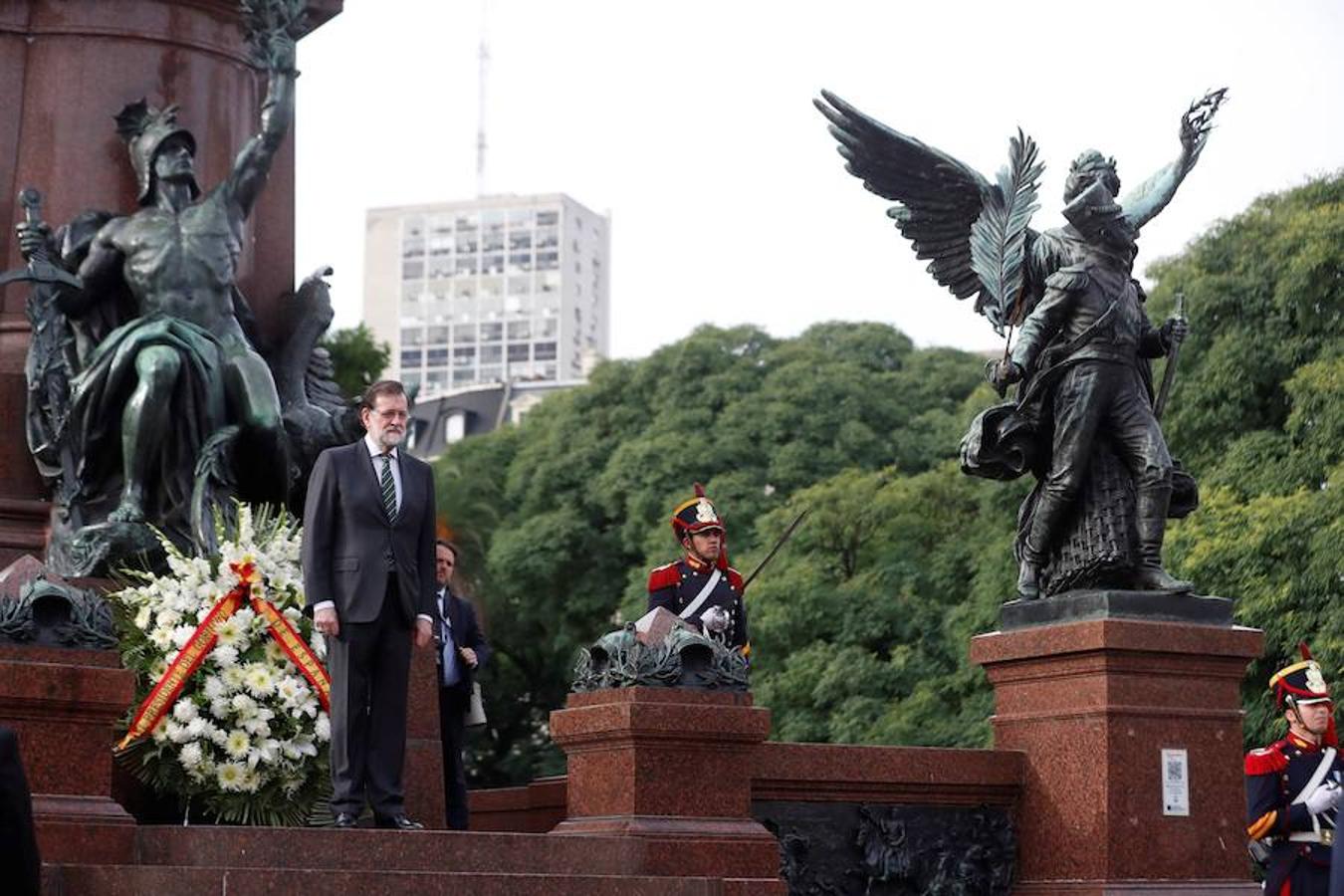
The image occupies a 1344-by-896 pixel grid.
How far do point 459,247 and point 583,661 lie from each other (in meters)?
143

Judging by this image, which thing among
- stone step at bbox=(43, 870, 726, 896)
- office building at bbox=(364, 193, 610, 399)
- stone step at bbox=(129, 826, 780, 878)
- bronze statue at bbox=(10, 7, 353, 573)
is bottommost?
stone step at bbox=(43, 870, 726, 896)

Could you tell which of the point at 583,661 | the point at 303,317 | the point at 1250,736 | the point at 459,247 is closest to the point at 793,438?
the point at 1250,736

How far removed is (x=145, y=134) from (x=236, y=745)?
424 centimetres

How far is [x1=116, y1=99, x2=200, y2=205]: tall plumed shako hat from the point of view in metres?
14.4

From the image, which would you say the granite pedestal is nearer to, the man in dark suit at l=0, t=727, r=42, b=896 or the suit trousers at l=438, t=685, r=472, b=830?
the suit trousers at l=438, t=685, r=472, b=830

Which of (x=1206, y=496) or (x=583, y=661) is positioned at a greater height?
(x=1206, y=496)

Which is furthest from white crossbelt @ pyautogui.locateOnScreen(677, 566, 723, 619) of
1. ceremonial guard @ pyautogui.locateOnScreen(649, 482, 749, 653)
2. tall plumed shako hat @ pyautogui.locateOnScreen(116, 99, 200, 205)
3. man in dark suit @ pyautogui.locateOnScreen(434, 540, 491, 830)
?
tall plumed shako hat @ pyautogui.locateOnScreen(116, 99, 200, 205)

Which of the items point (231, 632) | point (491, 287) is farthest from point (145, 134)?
point (491, 287)

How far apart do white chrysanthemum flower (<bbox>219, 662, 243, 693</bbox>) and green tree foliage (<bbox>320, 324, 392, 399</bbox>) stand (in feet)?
82.6

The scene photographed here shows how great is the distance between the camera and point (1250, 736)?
25.8 meters

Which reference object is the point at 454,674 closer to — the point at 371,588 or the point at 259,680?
the point at 259,680

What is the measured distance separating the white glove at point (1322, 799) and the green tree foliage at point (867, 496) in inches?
513

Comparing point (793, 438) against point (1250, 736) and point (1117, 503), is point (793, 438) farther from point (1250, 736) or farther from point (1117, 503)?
point (1117, 503)

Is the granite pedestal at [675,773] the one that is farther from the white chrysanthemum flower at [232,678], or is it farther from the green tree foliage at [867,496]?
the green tree foliage at [867,496]
